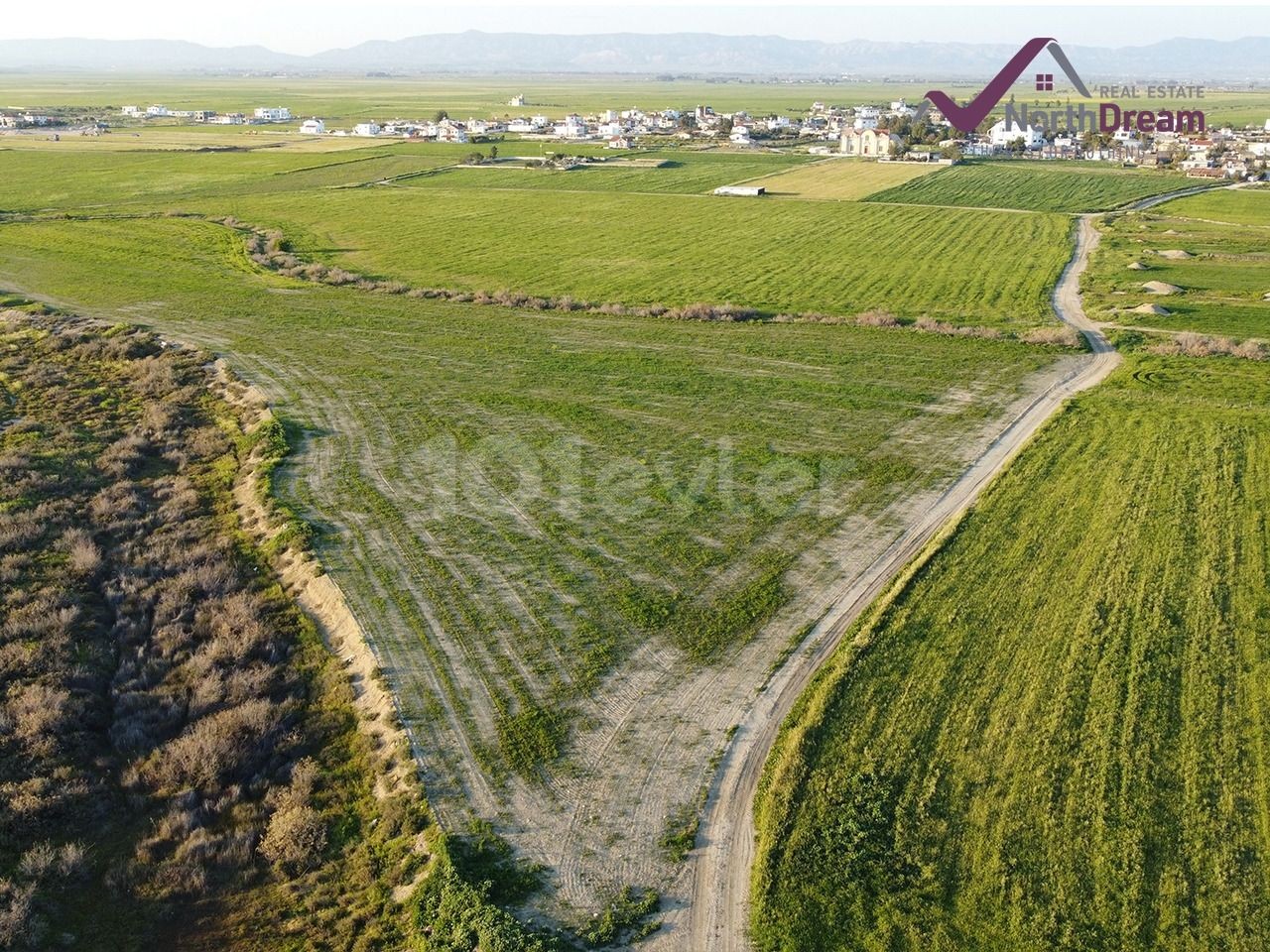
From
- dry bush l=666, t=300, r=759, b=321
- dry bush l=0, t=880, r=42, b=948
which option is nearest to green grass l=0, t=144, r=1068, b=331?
dry bush l=666, t=300, r=759, b=321

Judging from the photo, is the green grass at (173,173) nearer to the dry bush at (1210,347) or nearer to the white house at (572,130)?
the white house at (572,130)

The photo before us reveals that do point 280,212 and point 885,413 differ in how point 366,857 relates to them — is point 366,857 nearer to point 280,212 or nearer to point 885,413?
point 885,413

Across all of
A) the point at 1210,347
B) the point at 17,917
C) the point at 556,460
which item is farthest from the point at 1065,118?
the point at 17,917

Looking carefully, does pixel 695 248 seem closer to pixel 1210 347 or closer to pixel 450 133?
pixel 1210 347

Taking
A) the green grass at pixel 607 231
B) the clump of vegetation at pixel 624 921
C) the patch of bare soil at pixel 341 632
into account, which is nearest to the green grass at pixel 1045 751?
the clump of vegetation at pixel 624 921

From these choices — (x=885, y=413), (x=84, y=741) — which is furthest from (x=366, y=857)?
(x=885, y=413)
